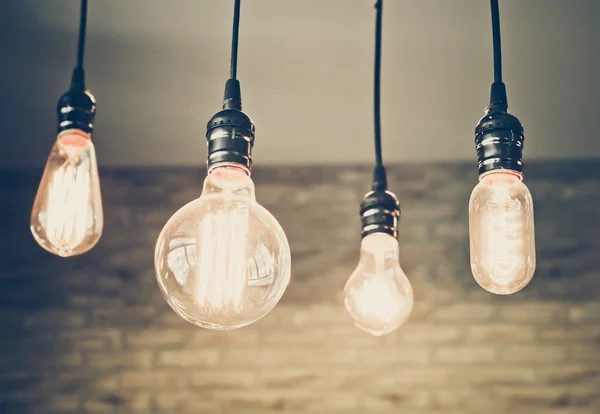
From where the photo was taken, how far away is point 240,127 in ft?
2.56

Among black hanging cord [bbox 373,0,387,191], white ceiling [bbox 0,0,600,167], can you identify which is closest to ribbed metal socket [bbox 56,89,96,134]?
black hanging cord [bbox 373,0,387,191]

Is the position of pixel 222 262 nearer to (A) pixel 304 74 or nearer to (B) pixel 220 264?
(B) pixel 220 264

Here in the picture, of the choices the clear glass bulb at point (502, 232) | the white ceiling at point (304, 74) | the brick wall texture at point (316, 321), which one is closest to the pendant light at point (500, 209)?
the clear glass bulb at point (502, 232)

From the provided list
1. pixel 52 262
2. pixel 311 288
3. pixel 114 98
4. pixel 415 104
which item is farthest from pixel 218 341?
pixel 415 104

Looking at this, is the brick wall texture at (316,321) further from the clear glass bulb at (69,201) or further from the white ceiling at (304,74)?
the clear glass bulb at (69,201)

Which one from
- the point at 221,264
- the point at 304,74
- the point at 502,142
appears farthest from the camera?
the point at 304,74

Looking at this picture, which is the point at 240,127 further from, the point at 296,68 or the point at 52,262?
the point at 52,262

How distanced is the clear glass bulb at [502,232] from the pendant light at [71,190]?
1.80 ft

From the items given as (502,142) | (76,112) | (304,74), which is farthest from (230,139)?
(304,74)

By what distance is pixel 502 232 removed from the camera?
0.90m

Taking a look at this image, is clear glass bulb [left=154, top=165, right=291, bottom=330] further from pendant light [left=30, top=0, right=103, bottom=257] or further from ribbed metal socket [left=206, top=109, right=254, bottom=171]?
pendant light [left=30, top=0, right=103, bottom=257]

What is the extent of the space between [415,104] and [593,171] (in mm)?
777

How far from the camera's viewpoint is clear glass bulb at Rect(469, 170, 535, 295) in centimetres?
88

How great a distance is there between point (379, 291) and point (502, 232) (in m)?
0.23
